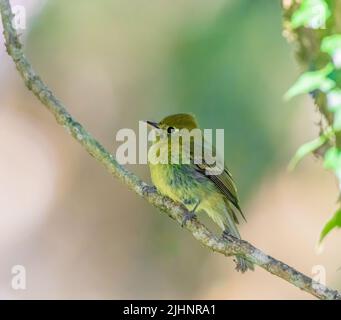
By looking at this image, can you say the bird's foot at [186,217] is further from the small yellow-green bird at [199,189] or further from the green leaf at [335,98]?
the green leaf at [335,98]

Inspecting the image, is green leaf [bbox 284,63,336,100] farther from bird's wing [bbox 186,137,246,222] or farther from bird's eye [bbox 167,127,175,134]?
bird's eye [bbox 167,127,175,134]

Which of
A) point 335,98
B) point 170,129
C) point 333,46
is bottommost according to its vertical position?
point 335,98

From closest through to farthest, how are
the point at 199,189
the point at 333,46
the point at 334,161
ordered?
the point at 333,46, the point at 334,161, the point at 199,189

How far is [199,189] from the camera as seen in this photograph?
4719mm

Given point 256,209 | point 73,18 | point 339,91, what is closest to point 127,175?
point 339,91

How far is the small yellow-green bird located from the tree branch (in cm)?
49

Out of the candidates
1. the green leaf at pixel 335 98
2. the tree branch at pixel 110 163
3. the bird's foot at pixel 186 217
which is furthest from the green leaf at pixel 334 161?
the bird's foot at pixel 186 217

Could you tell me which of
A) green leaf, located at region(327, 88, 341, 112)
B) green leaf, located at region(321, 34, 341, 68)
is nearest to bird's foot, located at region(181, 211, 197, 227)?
green leaf, located at region(327, 88, 341, 112)

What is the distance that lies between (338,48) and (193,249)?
504cm

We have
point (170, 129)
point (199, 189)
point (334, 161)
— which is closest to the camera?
point (334, 161)

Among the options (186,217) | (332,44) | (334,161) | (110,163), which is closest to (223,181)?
(186,217)

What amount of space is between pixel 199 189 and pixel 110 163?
0.95m

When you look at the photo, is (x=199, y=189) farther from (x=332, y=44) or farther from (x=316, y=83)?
(x=332, y=44)

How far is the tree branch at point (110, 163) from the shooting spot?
A: 368 centimetres
